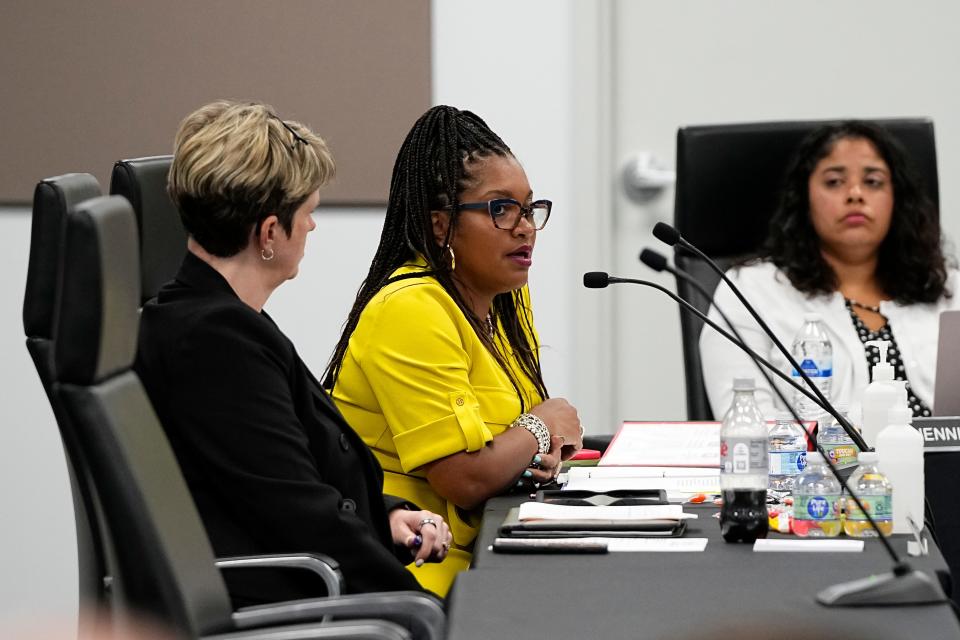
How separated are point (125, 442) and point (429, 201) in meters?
0.97

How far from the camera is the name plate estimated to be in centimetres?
201

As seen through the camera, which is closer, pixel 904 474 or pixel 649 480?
pixel 904 474

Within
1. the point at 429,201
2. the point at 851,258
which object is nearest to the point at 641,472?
the point at 429,201

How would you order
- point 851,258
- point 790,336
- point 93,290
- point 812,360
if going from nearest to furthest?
point 93,290, point 812,360, point 790,336, point 851,258

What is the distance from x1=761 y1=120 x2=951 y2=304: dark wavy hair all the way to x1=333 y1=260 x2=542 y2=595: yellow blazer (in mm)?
1063

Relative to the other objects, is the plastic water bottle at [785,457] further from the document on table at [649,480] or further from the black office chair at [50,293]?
the black office chair at [50,293]

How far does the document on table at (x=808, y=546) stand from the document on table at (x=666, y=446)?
1.57 ft

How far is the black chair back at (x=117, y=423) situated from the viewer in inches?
48.4

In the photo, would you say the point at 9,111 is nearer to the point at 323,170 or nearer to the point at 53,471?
the point at 53,471

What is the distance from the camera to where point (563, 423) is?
2043 mm

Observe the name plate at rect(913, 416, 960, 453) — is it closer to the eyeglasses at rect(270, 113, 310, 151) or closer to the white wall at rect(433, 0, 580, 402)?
the eyeglasses at rect(270, 113, 310, 151)

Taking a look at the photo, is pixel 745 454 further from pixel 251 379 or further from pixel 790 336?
pixel 790 336

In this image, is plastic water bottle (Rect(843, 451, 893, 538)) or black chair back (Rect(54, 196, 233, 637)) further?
plastic water bottle (Rect(843, 451, 893, 538))

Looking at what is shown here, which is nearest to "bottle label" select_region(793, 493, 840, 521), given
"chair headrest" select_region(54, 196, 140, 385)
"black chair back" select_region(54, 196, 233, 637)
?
"black chair back" select_region(54, 196, 233, 637)
